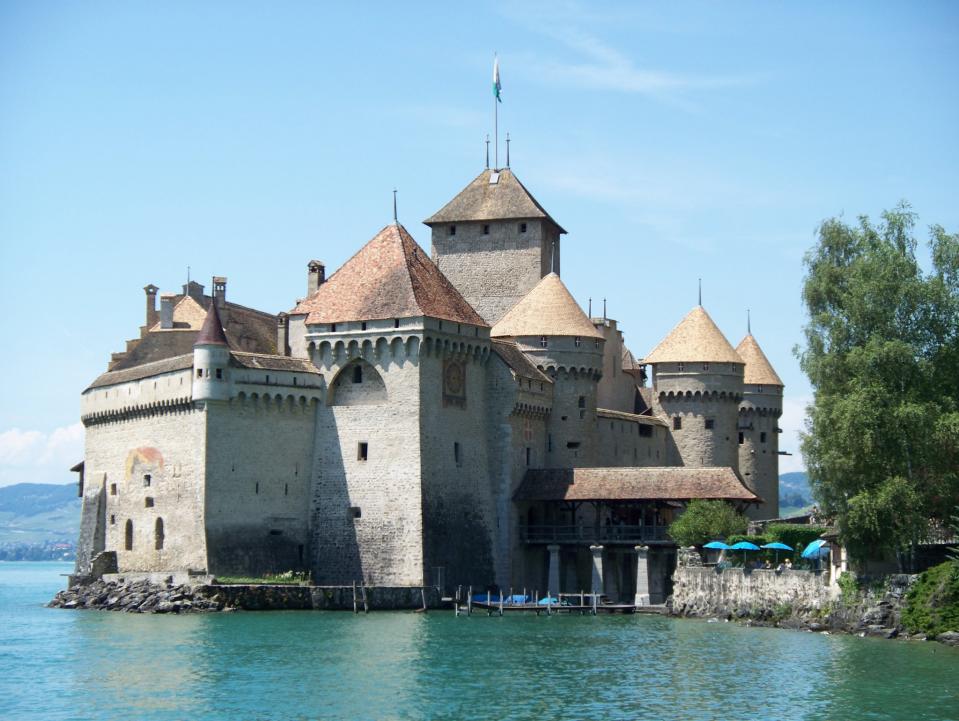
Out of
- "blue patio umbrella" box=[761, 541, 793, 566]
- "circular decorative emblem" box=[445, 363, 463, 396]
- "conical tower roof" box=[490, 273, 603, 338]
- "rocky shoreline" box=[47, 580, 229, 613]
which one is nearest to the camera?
"rocky shoreline" box=[47, 580, 229, 613]

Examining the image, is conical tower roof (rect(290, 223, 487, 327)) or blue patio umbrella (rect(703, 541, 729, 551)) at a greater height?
conical tower roof (rect(290, 223, 487, 327))

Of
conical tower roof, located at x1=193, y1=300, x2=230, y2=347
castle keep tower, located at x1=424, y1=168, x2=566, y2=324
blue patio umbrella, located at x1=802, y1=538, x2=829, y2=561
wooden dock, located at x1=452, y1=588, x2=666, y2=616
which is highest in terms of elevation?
castle keep tower, located at x1=424, y1=168, x2=566, y2=324

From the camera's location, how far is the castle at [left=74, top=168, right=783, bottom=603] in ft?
210

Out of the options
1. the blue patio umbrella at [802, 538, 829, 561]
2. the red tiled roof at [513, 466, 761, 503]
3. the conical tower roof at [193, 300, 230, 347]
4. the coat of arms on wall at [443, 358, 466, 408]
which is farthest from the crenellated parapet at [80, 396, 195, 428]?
the blue patio umbrella at [802, 538, 829, 561]

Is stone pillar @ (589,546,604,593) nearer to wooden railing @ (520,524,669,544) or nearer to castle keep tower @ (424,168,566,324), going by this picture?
wooden railing @ (520,524,669,544)

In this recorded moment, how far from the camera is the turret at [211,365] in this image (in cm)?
6309

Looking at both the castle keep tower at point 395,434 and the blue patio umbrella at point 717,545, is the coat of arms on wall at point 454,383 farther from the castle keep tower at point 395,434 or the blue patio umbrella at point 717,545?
the blue patio umbrella at point 717,545

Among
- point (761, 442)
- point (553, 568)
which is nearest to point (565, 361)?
point (553, 568)

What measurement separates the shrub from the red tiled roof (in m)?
14.5

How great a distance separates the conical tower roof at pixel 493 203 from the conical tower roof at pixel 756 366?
12.5 m

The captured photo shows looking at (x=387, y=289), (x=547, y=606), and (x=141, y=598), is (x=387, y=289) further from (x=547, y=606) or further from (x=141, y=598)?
(x=141, y=598)

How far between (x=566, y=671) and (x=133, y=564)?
26501 millimetres

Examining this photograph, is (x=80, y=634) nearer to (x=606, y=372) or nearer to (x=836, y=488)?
(x=836, y=488)

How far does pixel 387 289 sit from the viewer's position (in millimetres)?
67000
